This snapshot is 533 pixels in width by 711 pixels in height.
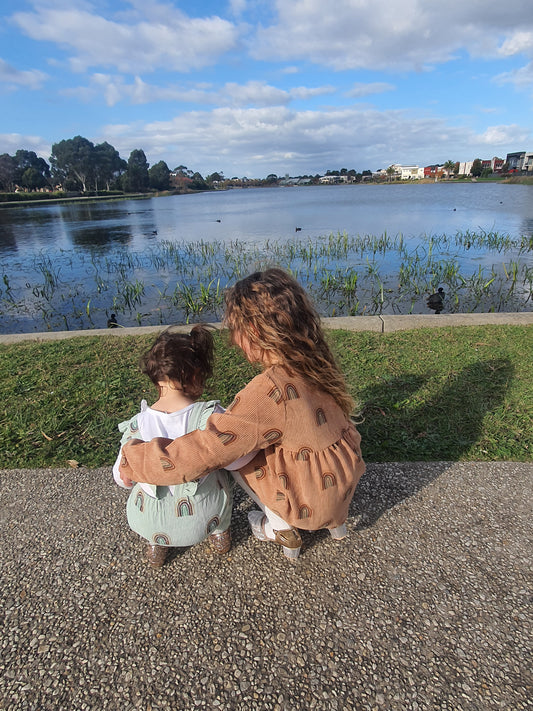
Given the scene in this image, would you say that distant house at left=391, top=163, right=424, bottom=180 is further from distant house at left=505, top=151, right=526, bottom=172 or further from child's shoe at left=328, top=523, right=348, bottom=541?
child's shoe at left=328, top=523, right=348, bottom=541

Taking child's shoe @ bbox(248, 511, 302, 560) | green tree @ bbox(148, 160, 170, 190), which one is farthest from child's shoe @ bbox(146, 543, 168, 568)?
green tree @ bbox(148, 160, 170, 190)

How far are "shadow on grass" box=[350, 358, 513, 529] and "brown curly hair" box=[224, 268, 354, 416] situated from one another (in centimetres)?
109

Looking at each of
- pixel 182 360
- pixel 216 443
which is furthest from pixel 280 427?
pixel 182 360

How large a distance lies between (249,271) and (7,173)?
96796mm

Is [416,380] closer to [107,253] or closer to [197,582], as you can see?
[197,582]

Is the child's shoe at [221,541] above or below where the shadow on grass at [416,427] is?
above

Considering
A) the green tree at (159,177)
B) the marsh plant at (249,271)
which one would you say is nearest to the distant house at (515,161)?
the green tree at (159,177)

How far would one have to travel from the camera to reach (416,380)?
148 inches

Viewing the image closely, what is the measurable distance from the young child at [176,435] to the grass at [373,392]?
0.61m

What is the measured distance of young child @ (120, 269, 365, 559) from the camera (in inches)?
61.9

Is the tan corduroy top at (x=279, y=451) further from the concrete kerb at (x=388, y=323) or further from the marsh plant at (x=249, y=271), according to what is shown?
the marsh plant at (x=249, y=271)

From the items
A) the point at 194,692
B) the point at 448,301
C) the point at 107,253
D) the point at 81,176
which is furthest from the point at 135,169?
the point at 194,692

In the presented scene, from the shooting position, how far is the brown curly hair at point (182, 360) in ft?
5.98

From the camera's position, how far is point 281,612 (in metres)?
1.76
